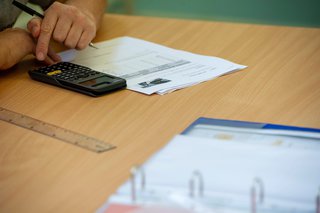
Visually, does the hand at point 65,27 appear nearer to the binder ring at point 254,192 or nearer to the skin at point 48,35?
the skin at point 48,35

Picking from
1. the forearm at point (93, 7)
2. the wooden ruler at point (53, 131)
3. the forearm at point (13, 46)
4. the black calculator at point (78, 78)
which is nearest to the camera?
the wooden ruler at point (53, 131)

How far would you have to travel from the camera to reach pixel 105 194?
812mm

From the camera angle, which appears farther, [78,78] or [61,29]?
[61,29]

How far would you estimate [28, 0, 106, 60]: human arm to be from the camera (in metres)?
1.32

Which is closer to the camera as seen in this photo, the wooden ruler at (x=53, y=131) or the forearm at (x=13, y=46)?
the wooden ruler at (x=53, y=131)

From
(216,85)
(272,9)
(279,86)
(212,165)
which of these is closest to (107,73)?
(216,85)

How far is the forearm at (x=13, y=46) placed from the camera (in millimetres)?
1291

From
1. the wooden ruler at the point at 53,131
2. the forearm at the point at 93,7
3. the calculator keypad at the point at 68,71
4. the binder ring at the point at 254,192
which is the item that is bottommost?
the binder ring at the point at 254,192

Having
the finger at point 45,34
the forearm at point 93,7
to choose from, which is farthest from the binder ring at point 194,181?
the forearm at point 93,7

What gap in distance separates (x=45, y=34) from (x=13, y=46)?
7 cm

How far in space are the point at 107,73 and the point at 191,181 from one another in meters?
0.56

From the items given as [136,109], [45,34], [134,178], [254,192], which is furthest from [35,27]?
[254,192]

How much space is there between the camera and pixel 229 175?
81 centimetres

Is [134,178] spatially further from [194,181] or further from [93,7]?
[93,7]
